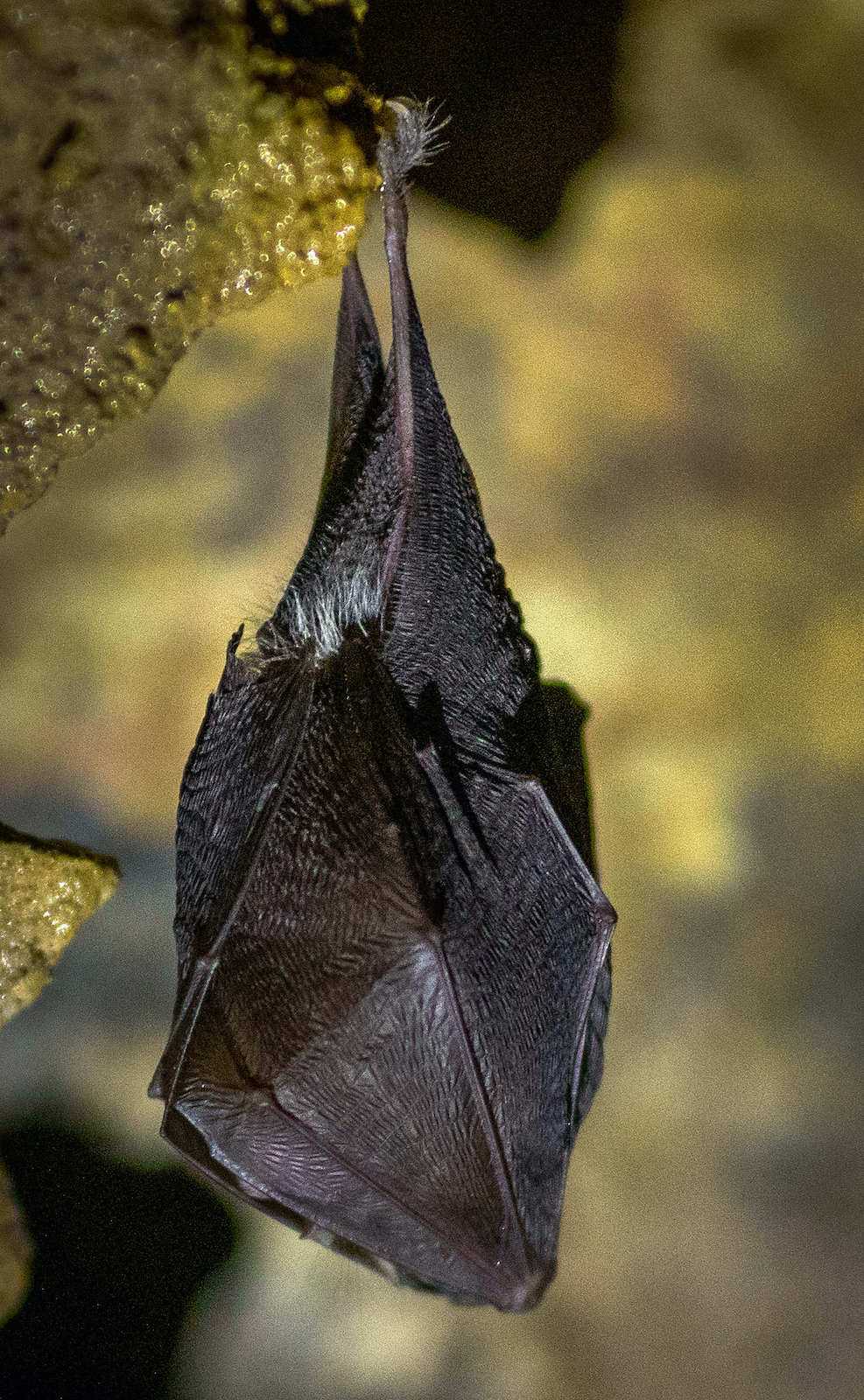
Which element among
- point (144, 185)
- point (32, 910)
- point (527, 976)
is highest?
point (144, 185)

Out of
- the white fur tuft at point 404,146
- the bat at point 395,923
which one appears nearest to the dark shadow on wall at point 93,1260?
the bat at point 395,923

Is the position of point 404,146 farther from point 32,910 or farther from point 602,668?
point 32,910

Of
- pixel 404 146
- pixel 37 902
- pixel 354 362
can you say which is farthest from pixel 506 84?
pixel 37 902

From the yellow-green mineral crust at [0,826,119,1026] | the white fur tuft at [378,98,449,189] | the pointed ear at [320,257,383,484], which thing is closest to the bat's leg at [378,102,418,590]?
the white fur tuft at [378,98,449,189]

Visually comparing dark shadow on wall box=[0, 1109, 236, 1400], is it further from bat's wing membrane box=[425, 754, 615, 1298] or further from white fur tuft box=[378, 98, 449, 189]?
white fur tuft box=[378, 98, 449, 189]

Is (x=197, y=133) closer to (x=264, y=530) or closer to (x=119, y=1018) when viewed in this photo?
(x=264, y=530)

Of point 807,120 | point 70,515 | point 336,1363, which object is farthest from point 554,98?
point 336,1363
